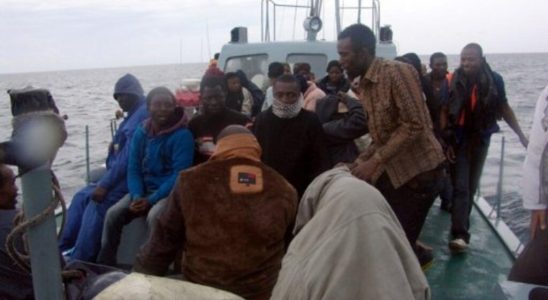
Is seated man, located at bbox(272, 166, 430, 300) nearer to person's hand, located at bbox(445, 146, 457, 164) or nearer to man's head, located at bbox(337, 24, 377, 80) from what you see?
man's head, located at bbox(337, 24, 377, 80)

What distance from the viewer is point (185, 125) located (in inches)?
176

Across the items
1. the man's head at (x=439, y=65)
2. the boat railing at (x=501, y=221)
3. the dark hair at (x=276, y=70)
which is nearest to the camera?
the boat railing at (x=501, y=221)

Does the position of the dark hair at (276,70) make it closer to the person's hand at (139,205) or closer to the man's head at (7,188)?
the person's hand at (139,205)

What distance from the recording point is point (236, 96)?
7.11 m

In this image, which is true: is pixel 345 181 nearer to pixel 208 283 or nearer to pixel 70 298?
pixel 70 298

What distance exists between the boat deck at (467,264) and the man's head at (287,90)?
1.80m

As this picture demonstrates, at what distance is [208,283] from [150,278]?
1.12m

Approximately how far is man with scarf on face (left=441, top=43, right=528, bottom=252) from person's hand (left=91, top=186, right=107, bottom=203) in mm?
2911

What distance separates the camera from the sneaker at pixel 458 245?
5.04 meters

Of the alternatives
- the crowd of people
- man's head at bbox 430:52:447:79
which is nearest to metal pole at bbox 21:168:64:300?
the crowd of people

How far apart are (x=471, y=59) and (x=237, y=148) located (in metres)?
2.72

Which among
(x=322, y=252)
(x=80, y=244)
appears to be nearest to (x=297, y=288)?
(x=322, y=252)

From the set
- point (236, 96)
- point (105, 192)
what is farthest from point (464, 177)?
point (236, 96)

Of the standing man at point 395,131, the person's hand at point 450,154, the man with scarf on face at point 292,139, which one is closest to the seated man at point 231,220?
the standing man at point 395,131
